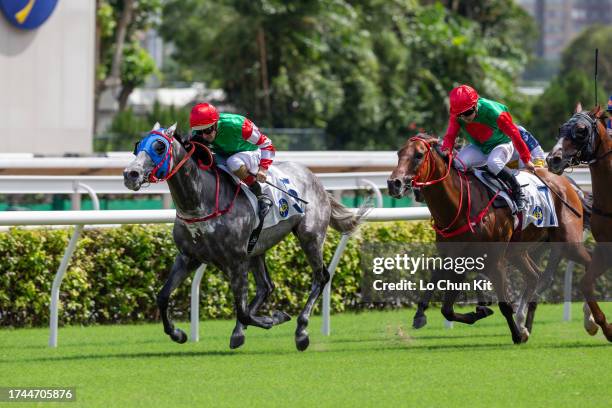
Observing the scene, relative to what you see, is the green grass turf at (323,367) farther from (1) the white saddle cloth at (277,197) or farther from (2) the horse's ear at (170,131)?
(2) the horse's ear at (170,131)

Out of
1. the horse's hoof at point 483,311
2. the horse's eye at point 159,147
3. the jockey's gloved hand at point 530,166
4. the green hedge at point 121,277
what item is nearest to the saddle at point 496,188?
the jockey's gloved hand at point 530,166

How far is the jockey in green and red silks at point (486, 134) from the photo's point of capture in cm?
836

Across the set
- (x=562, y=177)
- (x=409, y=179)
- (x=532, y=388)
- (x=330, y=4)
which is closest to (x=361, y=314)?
(x=562, y=177)

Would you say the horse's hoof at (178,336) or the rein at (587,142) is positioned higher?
the rein at (587,142)

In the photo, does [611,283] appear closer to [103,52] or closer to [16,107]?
[16,107]

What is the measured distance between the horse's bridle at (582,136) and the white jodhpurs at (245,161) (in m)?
1.83

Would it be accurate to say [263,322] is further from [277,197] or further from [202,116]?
[202,116]

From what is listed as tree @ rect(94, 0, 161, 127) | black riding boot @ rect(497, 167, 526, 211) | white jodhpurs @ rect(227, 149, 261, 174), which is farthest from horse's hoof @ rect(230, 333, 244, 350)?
tree @ rect(94, 0, 161, 127)

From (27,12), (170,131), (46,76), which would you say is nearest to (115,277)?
(170,131)

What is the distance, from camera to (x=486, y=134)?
8602 mm

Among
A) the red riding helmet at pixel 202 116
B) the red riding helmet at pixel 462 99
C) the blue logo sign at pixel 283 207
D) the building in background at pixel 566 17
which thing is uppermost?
the red riding helmet at pixel 462 99

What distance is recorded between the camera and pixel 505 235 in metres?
8.45

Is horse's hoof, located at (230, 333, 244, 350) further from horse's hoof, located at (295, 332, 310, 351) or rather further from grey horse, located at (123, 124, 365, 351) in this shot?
horse's hoof, located at (295, 332, 310, 351)

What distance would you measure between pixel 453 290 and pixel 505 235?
0.56 m
